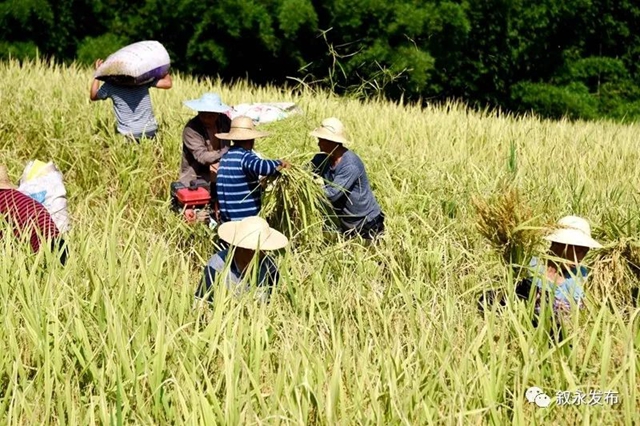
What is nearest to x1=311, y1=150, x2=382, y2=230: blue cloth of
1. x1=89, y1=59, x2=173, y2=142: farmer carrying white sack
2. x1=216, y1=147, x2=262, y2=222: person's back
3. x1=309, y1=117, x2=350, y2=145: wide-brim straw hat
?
x1=309, y1=117, x2=350, y2=145: wide-brim straw hat

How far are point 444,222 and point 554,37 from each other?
456 inches

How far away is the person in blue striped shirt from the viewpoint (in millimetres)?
4309

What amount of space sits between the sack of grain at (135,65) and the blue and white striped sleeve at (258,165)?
5.15 feet

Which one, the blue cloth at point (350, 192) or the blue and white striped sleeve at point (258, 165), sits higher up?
the blue and white striped sleeve at point (258, 165)

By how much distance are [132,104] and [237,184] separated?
A: 1.73 metres

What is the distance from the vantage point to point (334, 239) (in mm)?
4516

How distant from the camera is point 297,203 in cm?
453

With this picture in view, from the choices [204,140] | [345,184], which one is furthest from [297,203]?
[204,140]

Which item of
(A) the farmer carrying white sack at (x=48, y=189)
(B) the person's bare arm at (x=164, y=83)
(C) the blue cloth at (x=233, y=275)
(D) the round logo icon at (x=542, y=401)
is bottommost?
(A) the farmer carrying white sack at (x=48, y=189)

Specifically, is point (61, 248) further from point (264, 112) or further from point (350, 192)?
point (264, 112)

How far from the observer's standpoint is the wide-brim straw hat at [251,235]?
11.0 feet

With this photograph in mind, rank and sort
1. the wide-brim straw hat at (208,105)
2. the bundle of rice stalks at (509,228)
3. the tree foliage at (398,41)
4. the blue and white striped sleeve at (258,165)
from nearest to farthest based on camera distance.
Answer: the bundle of rice stalks at (509,228), the blue and white striped sleeve at (258,165), the wide-brim straw hat at (208,105), the tree foliage at (398,41)

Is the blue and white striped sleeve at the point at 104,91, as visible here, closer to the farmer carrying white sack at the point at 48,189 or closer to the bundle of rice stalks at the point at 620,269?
the farmer carrying white sack at the point at 48,189

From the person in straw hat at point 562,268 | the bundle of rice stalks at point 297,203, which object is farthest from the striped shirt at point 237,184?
the person in straw hat at point 562,268
